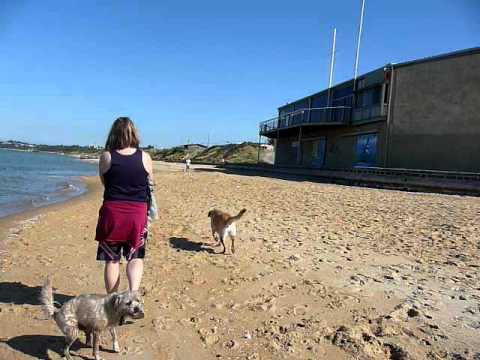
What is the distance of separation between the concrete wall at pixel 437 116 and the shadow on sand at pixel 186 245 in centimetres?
1702

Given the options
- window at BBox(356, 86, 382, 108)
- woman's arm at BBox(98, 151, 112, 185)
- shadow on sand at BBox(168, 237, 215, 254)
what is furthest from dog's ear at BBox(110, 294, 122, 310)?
window at BBox(356, 86, 382, 108)

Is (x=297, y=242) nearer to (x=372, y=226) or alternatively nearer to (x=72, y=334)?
(x=372, y=226)

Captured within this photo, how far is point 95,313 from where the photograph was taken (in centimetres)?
323

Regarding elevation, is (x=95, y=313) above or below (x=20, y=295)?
above

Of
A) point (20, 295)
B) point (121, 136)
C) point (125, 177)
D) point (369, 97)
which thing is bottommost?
point (20, 295)

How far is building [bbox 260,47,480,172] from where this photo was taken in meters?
19.9

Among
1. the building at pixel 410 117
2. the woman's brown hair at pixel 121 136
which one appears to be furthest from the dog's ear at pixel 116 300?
the building at pixel 410 117

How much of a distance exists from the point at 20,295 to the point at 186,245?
2.98 m

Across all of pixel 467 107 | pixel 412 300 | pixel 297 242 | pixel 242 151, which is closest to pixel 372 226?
pixel 297 242


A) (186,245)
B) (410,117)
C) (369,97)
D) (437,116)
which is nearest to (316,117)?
(369,97)

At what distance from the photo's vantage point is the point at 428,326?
12.5 feet

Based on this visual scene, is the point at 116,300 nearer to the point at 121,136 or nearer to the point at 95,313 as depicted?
the point at 95,313

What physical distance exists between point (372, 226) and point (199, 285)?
4.80m

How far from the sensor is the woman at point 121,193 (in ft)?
11.6
